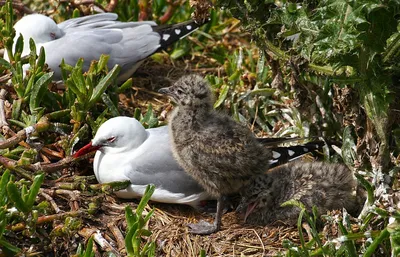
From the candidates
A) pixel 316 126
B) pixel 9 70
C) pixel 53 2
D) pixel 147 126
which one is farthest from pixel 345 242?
pixel 53 2

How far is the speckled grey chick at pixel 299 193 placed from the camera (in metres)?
4.67

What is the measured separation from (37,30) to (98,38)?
49 centimetres

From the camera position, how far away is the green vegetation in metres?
4.05

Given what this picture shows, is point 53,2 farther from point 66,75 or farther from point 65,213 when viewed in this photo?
point 65,213

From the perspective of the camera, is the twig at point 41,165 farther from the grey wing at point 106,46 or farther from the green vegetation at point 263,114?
the grey wing at point 106,46

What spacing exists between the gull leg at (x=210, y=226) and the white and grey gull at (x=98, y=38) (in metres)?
1.75

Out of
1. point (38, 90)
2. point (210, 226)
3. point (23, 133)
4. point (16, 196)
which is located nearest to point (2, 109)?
point (38, 90)

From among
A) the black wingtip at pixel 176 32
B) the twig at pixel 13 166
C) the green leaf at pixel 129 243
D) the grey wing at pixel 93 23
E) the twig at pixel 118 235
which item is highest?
the grey wing at pixel 93 23

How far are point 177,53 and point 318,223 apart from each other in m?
2.57

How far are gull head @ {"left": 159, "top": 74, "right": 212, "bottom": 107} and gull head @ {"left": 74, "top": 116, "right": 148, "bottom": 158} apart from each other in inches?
17.1

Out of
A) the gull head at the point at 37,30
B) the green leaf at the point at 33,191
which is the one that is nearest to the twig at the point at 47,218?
the green leaf at the point at 33,191

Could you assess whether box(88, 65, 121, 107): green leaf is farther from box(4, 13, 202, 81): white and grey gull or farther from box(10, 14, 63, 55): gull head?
box(10, 14, 63, 55): gull head

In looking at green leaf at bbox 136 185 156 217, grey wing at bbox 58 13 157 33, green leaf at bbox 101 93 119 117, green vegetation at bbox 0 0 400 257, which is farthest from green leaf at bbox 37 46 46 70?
green leaf at bbox 136 185 156 217

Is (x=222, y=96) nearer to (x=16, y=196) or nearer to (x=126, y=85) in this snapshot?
(x=126, y=85)
